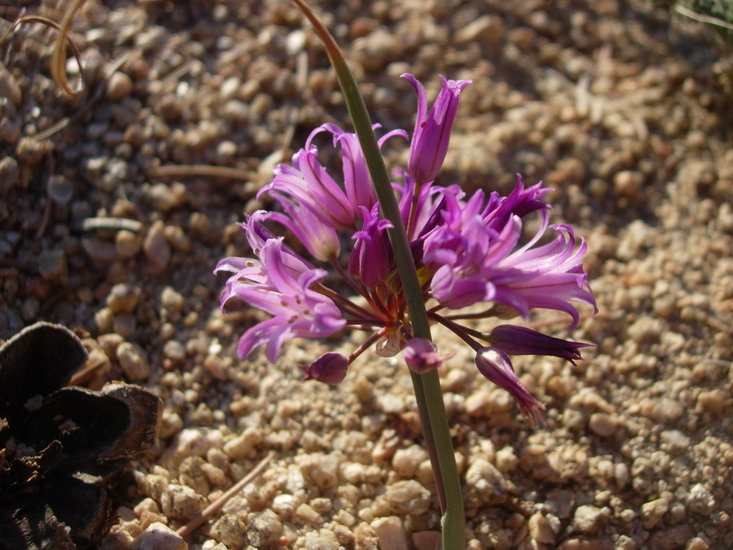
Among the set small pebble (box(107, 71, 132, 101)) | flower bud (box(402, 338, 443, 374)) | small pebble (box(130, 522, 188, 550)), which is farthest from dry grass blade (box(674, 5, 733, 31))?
small pebble (box(130, 522, 188, 550))

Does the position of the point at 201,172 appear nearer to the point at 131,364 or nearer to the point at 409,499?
the point at 131,364

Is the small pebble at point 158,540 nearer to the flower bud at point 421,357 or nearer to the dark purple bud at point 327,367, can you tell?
the dark purple bud at point 327,367

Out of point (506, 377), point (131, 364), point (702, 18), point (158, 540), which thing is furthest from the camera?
point (702, 18)

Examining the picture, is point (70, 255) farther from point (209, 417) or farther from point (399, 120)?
point (399, 120)

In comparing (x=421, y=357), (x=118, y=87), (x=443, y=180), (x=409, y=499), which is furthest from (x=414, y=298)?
(x=118, y=87)

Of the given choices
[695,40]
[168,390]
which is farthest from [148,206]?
[695,40]

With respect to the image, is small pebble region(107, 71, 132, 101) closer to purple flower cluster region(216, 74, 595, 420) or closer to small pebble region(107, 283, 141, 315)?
small pebble region(107, 283, 141, 315)
